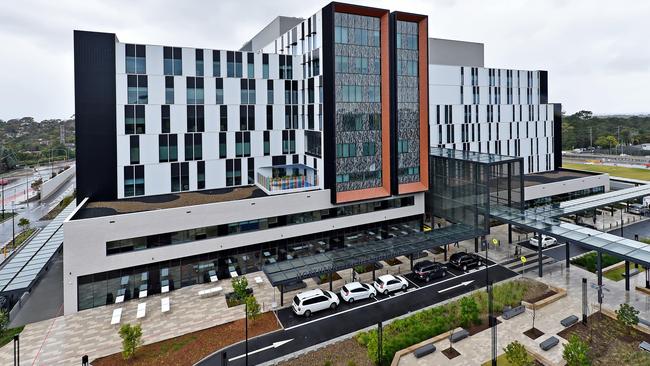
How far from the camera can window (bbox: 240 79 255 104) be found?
4078 cm

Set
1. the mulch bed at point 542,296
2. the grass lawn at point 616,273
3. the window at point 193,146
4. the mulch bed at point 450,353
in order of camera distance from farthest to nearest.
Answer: the window at point 193,146
the grass lawn at point 616,273
the mulch bed at point 542,296
the mulch bed at point 450,353

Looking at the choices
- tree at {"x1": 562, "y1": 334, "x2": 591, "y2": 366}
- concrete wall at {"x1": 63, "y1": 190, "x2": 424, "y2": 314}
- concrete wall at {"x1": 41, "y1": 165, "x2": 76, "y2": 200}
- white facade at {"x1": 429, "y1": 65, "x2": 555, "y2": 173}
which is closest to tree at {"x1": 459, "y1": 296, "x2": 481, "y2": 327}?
tree at {"x1": 562, "y1": 334, "x2": 591, "y2": 366}

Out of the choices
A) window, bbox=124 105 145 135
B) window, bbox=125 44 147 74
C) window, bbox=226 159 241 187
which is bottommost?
window, bbox=226 159 241 187

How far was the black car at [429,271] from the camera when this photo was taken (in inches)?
1217

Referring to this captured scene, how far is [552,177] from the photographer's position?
55.4 meters

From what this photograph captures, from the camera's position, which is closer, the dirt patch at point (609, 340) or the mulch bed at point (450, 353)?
the dirt patch at point (609, 340)

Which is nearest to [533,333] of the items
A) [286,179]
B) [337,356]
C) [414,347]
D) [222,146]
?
[414,347]

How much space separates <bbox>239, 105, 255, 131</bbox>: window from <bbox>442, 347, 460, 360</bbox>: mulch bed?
30.7 metres

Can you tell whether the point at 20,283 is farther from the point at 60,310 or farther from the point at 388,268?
the point at 388,268

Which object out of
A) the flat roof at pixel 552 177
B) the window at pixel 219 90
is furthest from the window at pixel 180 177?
the flat roof at pixel 552 177

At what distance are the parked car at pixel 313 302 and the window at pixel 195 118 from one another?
73.7ft

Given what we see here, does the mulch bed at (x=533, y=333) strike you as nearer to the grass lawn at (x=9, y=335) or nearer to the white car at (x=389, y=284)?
the white car at (x=389, y=284)

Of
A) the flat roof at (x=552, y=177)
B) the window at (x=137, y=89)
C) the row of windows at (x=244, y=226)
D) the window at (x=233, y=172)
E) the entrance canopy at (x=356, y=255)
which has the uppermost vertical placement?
the window at (x=137, y=89)

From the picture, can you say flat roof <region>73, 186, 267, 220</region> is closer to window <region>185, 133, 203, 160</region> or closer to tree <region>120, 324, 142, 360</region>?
window <region>185, 133, 203, 160</region>
